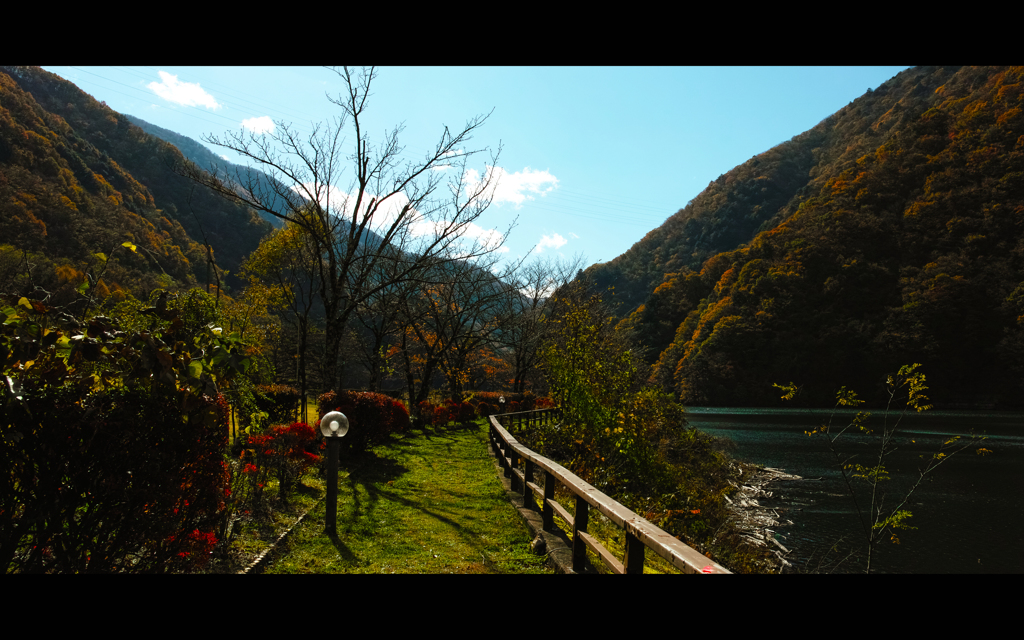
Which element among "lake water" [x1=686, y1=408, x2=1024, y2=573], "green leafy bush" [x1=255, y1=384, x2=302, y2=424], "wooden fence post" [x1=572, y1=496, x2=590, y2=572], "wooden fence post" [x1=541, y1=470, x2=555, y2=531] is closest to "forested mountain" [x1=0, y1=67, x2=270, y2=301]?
"green leafy bush" [x1=255, y1=384, x2=302, y2=424]

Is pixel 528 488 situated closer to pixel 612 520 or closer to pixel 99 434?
pixel 612 520

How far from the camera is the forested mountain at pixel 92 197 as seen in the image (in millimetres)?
32219

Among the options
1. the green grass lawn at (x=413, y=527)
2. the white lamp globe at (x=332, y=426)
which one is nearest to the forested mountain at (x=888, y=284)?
the green grass lawn at (x=413, y=527)

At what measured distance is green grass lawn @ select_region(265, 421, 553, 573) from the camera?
4.91 m

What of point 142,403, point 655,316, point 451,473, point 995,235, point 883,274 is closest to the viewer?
point 142,403

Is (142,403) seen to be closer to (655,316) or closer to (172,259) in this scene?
(172,259)

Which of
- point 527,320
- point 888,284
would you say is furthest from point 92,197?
point 888,284

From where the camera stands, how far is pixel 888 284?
47.2 metres

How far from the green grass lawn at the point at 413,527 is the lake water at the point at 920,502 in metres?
4.09

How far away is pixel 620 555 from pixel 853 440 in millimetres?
25598

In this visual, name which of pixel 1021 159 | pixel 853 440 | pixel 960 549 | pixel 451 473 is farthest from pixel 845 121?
pixel 451 473

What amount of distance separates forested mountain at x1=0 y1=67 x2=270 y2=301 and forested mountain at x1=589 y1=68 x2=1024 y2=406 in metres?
33.2
